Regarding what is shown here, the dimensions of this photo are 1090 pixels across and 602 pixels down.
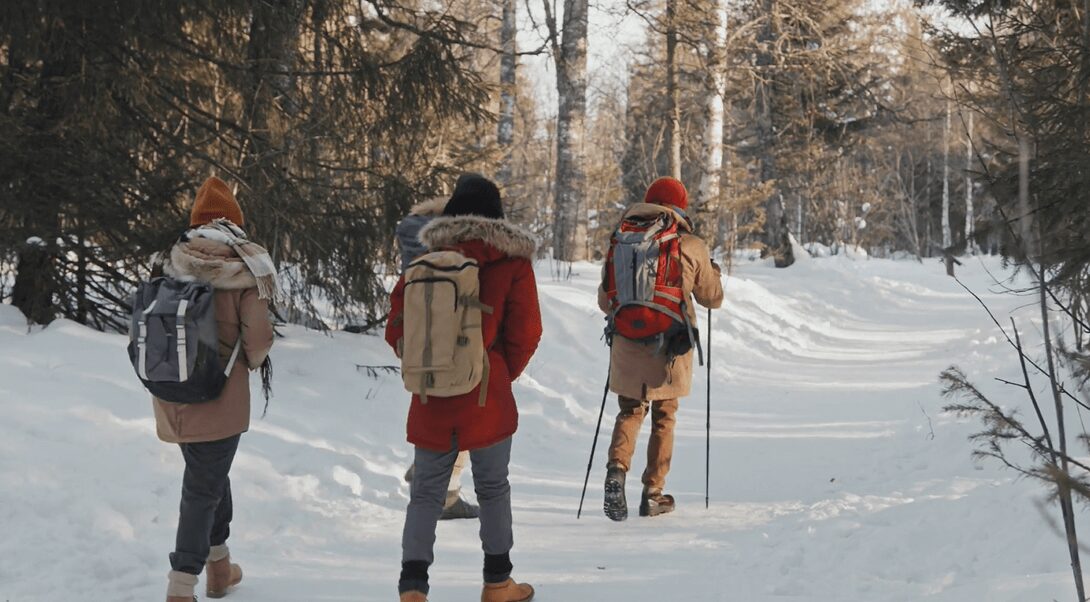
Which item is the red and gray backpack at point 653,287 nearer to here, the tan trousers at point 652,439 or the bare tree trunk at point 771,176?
the tan trousers at point 652,439

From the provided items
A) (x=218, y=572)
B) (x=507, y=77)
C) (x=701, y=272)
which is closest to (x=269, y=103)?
(x=701, y=272)

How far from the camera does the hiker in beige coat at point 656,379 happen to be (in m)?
5.28

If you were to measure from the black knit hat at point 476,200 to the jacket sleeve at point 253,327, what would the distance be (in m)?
0.89

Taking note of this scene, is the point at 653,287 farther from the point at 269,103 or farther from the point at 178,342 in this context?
the point at 269,103

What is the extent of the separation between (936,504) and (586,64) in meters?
10.4

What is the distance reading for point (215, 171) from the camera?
6816mm

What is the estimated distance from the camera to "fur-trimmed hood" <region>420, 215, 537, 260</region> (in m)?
3.69

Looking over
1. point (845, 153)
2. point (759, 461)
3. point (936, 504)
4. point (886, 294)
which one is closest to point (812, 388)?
Result: point (759, 461)

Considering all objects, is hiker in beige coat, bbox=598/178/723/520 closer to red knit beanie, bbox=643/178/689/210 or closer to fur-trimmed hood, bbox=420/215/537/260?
red knit beanie, bbox=643/178/689/210

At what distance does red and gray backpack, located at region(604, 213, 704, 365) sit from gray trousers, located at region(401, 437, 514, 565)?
5.51ft

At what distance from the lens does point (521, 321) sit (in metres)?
3.77

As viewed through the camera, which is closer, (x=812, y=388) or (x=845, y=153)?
(x=812, y=388)

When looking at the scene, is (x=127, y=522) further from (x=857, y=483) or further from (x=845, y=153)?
(x=845, y=153)

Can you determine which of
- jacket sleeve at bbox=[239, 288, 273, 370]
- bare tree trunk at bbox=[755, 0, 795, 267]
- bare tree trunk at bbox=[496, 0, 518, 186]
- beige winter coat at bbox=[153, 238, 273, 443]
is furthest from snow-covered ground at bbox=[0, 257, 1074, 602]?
bare tree trunk at bbox=[755, 0, 795, 267]
